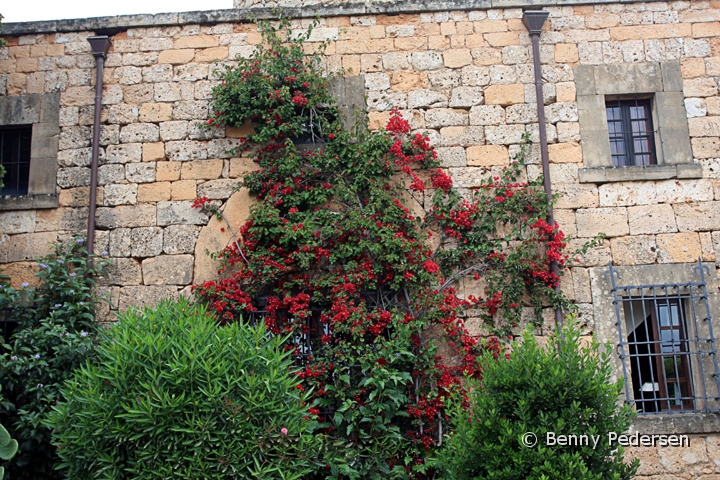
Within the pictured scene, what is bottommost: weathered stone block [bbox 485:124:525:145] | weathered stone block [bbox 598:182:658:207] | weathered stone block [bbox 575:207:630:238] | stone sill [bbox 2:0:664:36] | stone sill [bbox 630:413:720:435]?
stone sill [bbox 630:413:720:435]

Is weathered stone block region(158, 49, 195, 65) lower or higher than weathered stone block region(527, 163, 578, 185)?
higher

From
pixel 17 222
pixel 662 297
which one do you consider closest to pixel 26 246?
pixel 17 222

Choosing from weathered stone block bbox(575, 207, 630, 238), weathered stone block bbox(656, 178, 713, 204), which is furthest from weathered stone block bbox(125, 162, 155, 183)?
weathered stone block bbox(656, 178, 713, 204)

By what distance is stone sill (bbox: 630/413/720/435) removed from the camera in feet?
19.4

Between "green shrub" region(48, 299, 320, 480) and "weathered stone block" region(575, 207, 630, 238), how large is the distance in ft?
10.4

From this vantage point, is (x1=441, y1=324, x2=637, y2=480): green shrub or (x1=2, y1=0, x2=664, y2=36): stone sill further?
(x1=2, y1=0, x2=664, y2=36): stone sill

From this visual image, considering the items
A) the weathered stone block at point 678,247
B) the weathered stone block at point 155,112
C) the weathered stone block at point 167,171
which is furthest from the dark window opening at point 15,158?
the weathered stone block at point 678,247

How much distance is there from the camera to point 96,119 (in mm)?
6758

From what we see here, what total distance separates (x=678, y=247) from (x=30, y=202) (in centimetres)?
613

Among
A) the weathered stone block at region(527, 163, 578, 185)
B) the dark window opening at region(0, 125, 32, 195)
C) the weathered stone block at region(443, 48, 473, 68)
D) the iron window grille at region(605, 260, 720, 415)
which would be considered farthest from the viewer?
the dark window opening at region(0, 125, 32, 195)

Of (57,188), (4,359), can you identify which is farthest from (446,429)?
(57,188)

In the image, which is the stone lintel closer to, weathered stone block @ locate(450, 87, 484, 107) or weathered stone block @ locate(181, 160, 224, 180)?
weathered stone block @ locate(450, 87, 484, 107)

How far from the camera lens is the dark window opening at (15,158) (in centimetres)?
692

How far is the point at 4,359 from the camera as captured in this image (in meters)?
5.75
